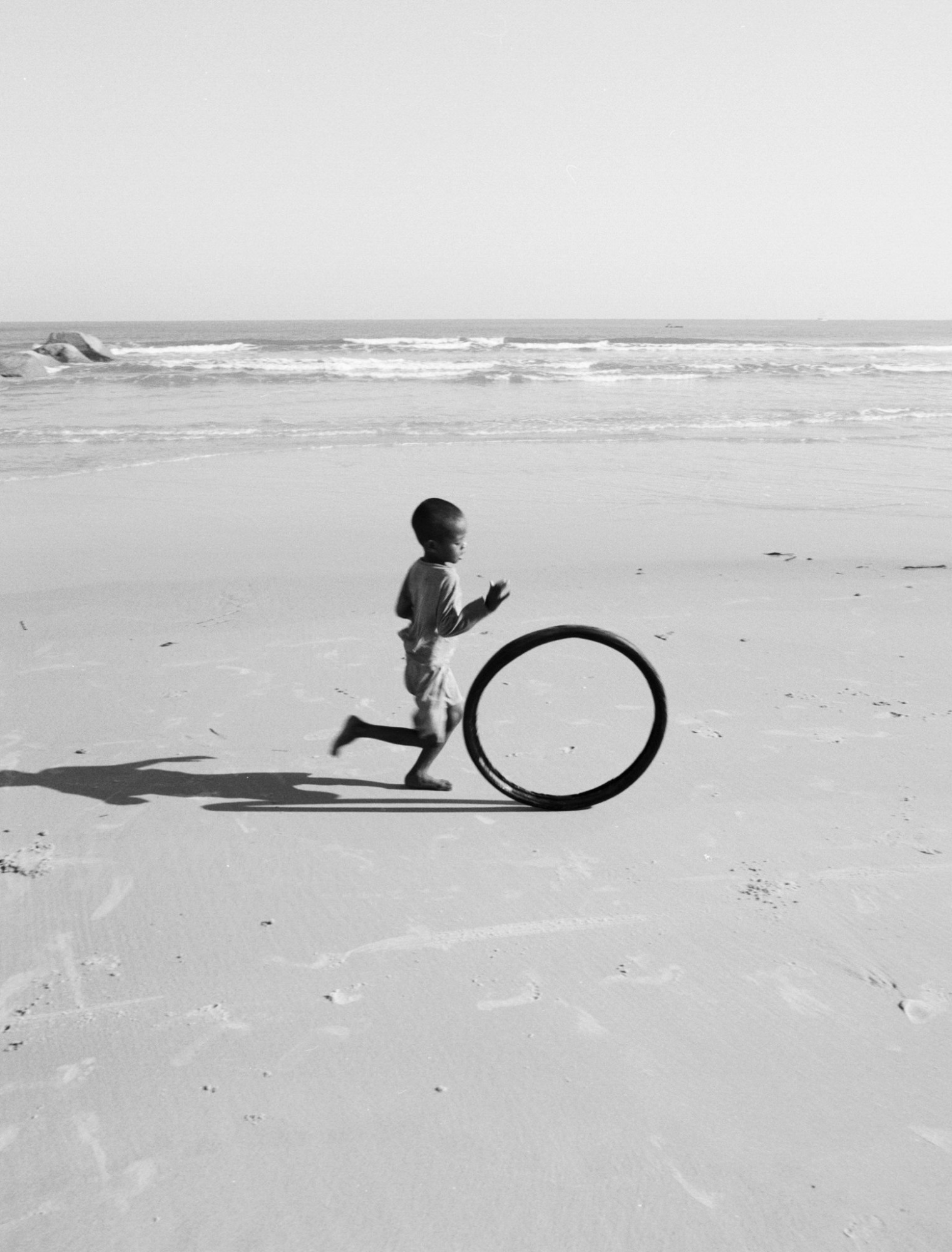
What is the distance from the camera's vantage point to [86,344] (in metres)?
36.0

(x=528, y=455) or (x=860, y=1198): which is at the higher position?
(x=528, y=455)

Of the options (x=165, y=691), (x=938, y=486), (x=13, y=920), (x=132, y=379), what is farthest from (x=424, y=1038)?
(x=132, y=379)

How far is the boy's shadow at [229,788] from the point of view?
4094mm

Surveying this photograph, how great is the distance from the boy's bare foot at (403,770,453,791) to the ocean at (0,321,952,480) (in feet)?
30.2

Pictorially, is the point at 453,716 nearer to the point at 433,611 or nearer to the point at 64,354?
the point at 433,611

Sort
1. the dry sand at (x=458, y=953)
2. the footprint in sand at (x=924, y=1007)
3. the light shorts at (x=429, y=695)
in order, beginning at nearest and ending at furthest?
the dry sand at (x=458, y=953) → the footprint in sand at (x=924, y=1007) → the light shorts at (x=429, y=695)

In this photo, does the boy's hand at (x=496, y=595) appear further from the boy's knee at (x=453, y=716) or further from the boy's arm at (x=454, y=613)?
the boy's knee at (x=453, y=716)

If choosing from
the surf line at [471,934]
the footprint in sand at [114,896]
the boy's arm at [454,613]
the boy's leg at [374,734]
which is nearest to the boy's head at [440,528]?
the boy's arm at [454,613]

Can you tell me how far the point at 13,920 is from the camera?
324cm

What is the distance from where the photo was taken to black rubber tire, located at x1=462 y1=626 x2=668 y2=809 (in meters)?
4.03

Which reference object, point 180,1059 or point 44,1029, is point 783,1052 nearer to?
point 180,1059

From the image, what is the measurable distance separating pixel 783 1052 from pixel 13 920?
93.3 inches

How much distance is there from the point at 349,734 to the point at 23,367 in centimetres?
2760

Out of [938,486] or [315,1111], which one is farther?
[938,486]
